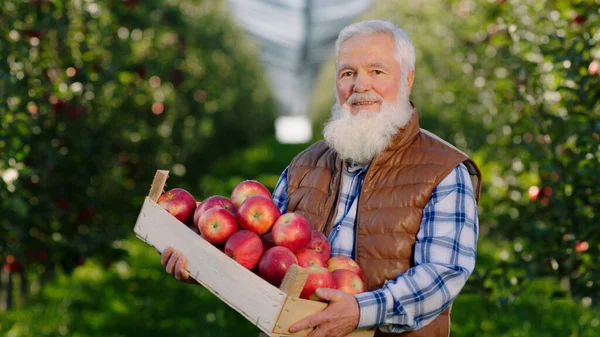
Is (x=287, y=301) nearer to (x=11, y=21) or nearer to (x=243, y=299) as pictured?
(x=243, y=299)

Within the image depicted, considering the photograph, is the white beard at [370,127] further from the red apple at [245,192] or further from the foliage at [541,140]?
the foliage at [541,140]

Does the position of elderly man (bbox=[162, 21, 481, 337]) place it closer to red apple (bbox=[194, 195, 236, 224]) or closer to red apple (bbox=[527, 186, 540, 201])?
red apple (bbox=[194, 195, 236, 224])

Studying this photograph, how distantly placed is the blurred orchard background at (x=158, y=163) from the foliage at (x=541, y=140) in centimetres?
1

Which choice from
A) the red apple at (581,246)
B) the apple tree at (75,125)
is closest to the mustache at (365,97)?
the red apple at (581,246)

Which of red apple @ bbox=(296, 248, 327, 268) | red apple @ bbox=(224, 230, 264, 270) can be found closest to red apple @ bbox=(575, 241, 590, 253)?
red apple @ bbox=(296, 248, 327, 268)

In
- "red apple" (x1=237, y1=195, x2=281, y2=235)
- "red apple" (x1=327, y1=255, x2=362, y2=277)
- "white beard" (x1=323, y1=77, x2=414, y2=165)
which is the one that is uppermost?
"white beard" (x1=323, y1=77, x2=414, y2=165)

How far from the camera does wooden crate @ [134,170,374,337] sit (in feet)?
6.72

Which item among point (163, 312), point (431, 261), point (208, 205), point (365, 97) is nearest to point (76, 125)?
point (163, 312)

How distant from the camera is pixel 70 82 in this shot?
18.5 ft

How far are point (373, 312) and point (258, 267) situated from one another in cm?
37

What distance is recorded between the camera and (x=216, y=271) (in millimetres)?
2254

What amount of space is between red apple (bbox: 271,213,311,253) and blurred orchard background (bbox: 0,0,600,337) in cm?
189

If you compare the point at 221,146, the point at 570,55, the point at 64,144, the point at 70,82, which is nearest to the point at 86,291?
the point at 64,144

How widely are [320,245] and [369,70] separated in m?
0.62
